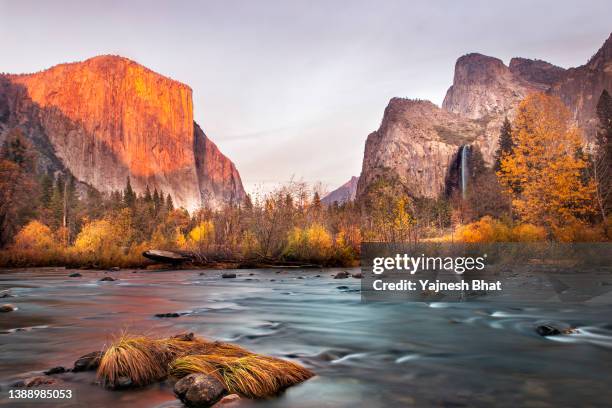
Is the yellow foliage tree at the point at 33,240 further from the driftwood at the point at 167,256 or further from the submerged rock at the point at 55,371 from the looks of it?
the submerged rock at the point at 55,371

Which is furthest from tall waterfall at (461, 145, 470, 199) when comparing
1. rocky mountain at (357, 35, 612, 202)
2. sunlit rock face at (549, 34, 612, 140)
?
sunlit rock face at (549, 34, 612, 140)

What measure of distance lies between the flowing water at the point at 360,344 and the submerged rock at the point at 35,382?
14cm

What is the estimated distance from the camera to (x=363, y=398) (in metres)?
4.86

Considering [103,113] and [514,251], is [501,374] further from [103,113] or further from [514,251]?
[103,113]

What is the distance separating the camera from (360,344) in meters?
7.71

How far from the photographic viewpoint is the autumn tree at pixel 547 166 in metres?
21.7

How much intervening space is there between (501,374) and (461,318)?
4.56 m

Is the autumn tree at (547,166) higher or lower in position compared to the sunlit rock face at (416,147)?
lower

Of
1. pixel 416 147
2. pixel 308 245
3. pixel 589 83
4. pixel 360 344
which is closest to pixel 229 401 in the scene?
pixel 360 344

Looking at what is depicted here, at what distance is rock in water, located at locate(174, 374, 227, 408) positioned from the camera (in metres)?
4.46

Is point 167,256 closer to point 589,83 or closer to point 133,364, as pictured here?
point 133,364

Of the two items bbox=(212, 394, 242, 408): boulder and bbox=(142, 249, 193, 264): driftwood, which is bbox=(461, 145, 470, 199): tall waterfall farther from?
bbox=(212, 394, 242, 408): boulder

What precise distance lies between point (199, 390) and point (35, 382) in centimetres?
212

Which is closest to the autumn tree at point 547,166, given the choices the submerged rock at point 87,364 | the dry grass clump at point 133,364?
the dry grass clump at point 133,364
